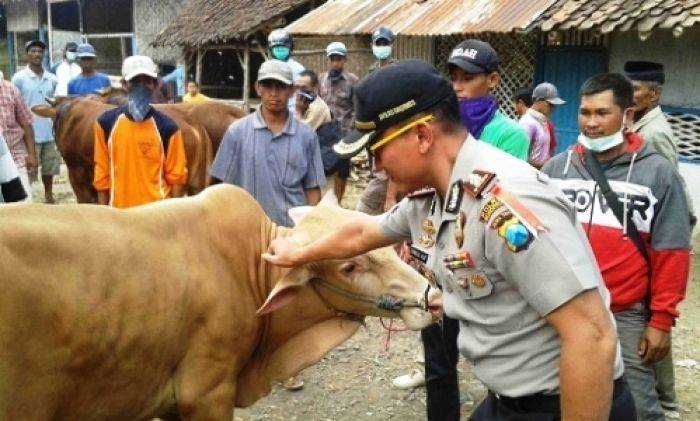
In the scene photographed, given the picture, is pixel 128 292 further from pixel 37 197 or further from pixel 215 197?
pixel 37 197

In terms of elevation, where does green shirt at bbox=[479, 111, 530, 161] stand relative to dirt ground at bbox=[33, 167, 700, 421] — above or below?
above

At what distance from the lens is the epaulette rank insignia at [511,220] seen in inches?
65.7

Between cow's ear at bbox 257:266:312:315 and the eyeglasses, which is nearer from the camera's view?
the eyeglasses

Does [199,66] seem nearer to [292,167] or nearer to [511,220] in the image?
[292,167]

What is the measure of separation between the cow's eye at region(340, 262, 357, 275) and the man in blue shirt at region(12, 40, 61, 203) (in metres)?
7.87

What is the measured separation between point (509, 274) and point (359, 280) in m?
1.32

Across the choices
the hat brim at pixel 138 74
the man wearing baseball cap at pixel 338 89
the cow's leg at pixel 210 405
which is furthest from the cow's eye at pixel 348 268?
the man wearing baseball cap at pixel 338 89

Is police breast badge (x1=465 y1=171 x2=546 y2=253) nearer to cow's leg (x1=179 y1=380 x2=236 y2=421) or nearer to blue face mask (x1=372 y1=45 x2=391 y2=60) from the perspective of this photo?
cow's leg (x1=179 y1=380 x2=236 y2=421)

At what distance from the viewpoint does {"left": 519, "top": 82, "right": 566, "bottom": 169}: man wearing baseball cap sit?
688cm

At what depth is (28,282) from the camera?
2.31 meters

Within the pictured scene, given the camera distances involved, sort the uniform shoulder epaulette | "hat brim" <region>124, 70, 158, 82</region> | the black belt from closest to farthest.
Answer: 1. the black belt
2. the uniform shoulder epaulette
3. "hat brim" <region>124, 70, 158, 82</region>

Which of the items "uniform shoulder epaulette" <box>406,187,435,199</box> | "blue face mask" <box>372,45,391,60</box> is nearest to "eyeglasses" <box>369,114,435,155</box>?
"uniform shoulder epaulette" <box>406,187,435,199</box>

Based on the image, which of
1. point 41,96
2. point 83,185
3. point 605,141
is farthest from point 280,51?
point 605,141

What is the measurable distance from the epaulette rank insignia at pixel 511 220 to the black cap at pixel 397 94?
0.30 metres
